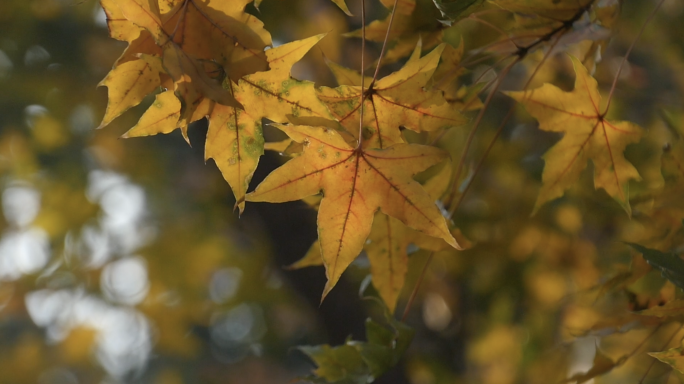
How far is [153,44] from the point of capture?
56 cm

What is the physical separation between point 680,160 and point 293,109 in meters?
0.58

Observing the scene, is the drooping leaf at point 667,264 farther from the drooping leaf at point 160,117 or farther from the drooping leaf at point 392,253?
the drooping leaf at point 160,117

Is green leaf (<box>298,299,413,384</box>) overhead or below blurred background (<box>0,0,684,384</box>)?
overhead

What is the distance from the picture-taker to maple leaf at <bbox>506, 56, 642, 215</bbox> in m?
0.71

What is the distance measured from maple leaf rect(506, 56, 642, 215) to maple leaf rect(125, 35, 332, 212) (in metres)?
0.31

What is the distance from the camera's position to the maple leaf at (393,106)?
608 millimetres

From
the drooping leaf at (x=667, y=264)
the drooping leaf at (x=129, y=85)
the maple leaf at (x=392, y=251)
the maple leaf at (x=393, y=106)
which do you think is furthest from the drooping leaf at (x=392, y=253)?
the drooping leaf at (x=129, y=85)

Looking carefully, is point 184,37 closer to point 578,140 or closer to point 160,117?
point 160,117

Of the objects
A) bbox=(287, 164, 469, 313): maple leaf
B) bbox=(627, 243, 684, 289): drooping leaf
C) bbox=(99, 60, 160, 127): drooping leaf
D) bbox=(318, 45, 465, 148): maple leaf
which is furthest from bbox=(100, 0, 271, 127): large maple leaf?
bbox=(627, 243, 684, 289): drooping leaf

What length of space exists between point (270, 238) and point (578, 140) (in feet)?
3.48

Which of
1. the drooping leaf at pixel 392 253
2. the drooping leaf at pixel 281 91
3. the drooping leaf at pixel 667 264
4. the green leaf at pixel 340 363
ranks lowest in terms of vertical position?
the green leaf at pixel 340 363

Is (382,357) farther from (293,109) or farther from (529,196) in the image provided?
(529,196)

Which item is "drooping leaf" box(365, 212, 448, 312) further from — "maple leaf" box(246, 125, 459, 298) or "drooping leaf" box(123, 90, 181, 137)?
"drooping leaf" box(123, 90, 181, 137)

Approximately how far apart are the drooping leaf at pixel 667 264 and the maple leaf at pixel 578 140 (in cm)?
14
